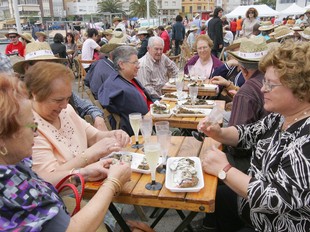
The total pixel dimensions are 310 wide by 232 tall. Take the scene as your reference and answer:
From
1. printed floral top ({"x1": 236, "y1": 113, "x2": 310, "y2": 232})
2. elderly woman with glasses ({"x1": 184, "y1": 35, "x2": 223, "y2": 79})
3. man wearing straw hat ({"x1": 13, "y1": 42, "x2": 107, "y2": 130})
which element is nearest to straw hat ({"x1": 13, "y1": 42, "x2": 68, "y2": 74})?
man wearing straw hat ({"x1": 13, "y1": 42, "x2": 107, "y2": 130})

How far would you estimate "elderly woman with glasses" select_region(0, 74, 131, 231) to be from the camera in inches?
42.6

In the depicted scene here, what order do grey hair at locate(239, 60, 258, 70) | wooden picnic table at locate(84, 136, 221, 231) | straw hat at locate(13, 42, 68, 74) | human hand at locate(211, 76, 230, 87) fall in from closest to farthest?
wooden picnic table at locate(84, 136, 221, 231) < grey hair at locate(239, 60, 258, 70) < straw hat at locate(13, 42, 68, 74) < human hand at locate(211, 76, 230, 87)

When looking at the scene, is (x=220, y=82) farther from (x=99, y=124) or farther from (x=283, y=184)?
(x=283, y=184)

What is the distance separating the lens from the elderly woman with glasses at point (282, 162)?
4.55 feet

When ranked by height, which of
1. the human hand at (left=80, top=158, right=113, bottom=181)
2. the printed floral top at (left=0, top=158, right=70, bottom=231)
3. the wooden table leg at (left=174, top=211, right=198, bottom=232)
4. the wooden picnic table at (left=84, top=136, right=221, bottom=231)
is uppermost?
the printed floral top at (left=0, top=158, right=70, bottom=231)

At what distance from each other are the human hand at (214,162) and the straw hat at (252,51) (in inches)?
46.7

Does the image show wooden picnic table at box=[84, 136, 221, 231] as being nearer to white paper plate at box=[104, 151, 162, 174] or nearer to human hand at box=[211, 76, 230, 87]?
white paper plate at box=[104, 151, 162, 174]

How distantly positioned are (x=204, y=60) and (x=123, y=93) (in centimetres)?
236

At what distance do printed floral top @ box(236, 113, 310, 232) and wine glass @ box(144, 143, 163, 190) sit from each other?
51cm

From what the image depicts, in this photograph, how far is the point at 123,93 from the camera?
3203 mm

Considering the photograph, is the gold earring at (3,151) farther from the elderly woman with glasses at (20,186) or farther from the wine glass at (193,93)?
the wine glass at (193,93)

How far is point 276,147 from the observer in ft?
5.34

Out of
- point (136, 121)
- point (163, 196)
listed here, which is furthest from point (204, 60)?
point (163, 196)

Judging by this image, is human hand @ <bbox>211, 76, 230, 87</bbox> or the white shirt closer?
human hand @ <bbox>211, 76, 230, 87</bbox>
